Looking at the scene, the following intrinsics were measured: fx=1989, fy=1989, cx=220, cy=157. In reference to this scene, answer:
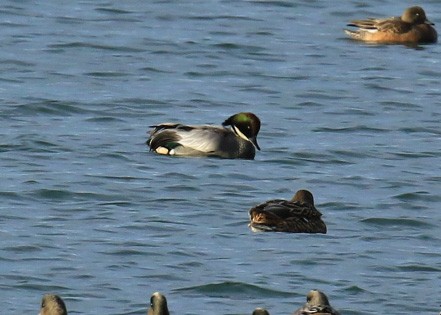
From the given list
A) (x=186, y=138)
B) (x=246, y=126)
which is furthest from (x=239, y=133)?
(x=186, y=138)

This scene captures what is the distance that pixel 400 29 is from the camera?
2739 cm

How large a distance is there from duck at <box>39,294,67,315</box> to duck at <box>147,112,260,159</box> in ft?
25.4

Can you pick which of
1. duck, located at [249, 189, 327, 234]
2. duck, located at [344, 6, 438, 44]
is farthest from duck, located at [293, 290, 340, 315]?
duck, located at [344, 6, 438, 44]

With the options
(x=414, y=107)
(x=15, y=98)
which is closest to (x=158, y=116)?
(x=15, y=98)

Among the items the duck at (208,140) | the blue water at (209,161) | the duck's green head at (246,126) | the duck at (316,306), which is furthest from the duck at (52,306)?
the duck's green head at (246,126)

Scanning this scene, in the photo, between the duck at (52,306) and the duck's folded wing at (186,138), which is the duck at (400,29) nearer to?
the duck's folded wing at (186,138)

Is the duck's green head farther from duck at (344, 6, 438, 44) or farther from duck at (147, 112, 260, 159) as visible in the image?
duck at (344, 6, 438, 44)

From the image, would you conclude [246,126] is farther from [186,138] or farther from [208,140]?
[186,138]

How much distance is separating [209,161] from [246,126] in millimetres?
504

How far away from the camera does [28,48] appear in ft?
85.8

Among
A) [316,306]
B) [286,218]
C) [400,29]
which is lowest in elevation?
[400,29]

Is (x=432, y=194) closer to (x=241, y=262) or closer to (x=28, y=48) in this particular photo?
(x=241, y=262)

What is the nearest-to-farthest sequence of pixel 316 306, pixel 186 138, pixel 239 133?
pixel 316 306
pixel 186 138
pixel 239 133

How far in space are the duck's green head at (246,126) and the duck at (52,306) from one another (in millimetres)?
7965
